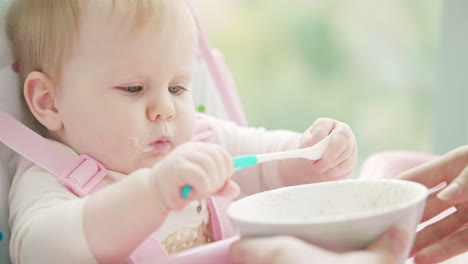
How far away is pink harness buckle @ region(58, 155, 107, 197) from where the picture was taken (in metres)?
0.69

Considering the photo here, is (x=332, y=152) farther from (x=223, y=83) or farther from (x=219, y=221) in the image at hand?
(x=223, y=83)

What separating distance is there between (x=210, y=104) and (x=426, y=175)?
19.9 inches

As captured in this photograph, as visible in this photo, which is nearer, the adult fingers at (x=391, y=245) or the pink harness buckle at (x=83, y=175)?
the adult fingers at (x=391, y=245)

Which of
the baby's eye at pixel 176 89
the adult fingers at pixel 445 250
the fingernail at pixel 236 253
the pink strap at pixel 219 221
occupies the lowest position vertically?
the pink strap at pixel 219 221

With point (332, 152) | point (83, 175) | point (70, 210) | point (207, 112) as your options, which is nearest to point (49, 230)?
point (70, 210)

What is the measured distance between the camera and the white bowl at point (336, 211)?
1.55 ft

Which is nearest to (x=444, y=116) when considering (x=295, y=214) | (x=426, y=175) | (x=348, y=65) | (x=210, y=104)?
(x=348, y=65)

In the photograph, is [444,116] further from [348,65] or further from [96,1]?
[96,1]

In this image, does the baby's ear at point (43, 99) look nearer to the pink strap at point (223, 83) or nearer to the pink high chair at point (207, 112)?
the pink high chair at point (207, 112)

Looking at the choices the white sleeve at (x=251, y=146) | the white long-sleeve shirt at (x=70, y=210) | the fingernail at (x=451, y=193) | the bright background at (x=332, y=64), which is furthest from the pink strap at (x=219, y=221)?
the bright background at (x=332, y=64)

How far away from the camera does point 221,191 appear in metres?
0.56

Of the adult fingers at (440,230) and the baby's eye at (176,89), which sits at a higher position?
the baby's eye at (176,89)

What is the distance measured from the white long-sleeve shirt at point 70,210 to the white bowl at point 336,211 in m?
0.16

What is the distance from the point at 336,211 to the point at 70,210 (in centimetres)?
30
